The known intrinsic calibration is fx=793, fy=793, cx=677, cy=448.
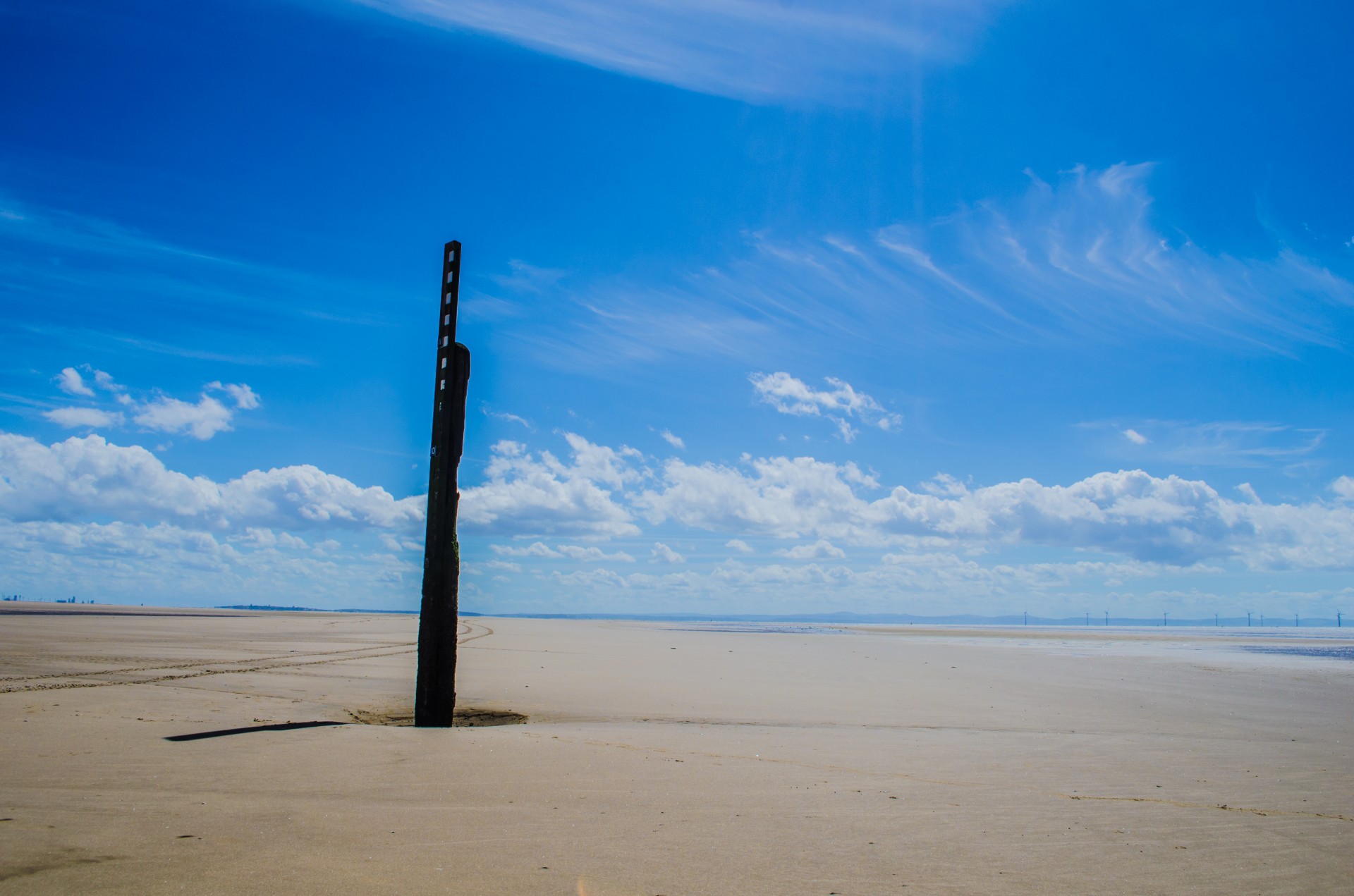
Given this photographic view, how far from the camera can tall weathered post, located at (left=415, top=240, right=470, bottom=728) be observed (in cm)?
945

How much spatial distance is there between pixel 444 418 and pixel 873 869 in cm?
727

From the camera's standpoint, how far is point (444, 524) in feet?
32.1

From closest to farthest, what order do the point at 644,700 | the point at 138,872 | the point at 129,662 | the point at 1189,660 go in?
the point at 138,872, the point at 644,700, the point at 129,662, the point at 1189,660

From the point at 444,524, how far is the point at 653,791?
4.70 meters

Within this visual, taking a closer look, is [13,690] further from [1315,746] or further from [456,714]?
[1315,746]

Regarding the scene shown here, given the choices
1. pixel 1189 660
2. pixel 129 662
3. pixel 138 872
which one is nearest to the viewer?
pixel 138 872

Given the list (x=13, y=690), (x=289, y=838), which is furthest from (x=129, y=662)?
(x=289, y=838)

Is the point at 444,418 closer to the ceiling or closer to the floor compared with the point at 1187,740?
closer to the ceiling

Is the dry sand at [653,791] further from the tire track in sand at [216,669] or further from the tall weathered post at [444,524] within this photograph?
the tall weathered post at [444,524]

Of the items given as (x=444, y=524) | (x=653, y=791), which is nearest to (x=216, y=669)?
(x=444, y=524)

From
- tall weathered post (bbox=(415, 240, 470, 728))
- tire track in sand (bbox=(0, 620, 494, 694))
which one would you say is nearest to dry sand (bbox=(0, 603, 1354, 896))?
tire track in sand (bbox=(0, 620, 494, 694))

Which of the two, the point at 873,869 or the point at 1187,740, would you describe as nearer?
the point at 873,869

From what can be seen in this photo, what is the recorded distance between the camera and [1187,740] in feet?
32.6

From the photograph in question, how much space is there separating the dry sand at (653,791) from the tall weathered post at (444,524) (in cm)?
89
